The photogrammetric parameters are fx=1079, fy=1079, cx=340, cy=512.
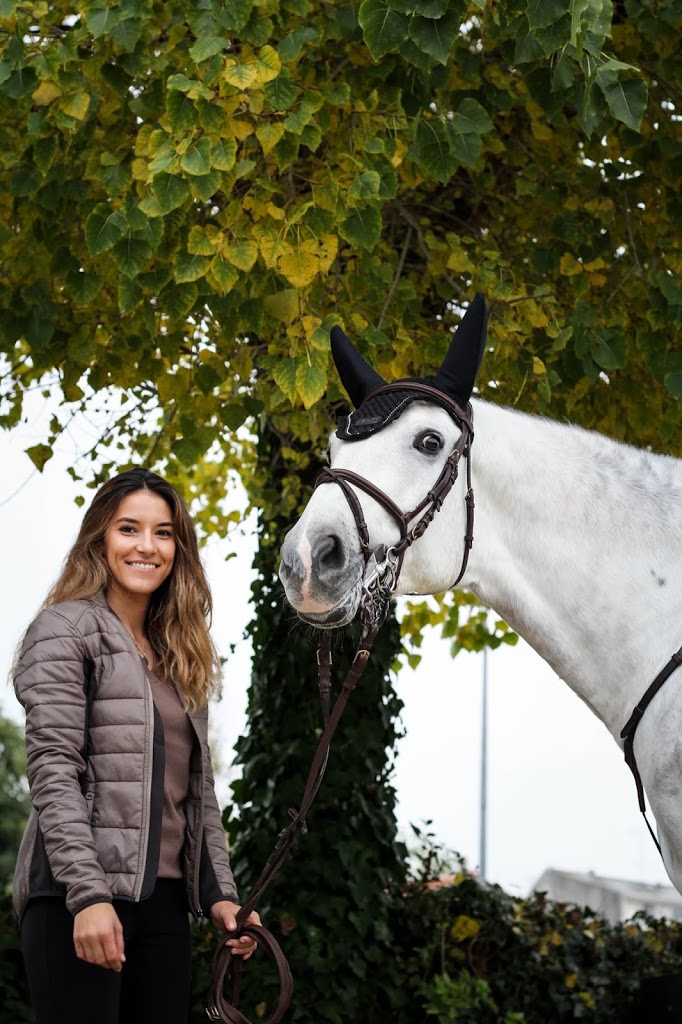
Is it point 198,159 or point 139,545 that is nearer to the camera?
point 139,545

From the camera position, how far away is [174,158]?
3168 millimetres

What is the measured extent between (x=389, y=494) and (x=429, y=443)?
0.17 metres

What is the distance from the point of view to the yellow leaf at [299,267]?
3451mm

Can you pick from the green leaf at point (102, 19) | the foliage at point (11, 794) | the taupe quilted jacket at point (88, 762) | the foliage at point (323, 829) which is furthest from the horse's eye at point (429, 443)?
the foliage at point (11, 794)

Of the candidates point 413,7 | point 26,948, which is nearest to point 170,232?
point 413,7

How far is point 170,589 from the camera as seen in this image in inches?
109

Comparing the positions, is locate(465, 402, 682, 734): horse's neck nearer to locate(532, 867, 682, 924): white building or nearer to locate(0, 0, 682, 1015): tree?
locate(0, 0, 682, 1015): tree

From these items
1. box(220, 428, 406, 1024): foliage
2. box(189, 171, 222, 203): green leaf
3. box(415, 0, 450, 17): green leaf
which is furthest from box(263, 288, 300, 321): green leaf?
box(220, 428, 406, 1024): foliage

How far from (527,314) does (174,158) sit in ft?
5.80

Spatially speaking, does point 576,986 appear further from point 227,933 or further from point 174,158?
point 174,158

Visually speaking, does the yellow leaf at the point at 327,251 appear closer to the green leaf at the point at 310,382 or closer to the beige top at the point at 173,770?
the green leaf at the point at 310,382

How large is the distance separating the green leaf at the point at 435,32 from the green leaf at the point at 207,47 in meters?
0.57

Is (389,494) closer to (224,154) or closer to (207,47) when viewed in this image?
(224,154)

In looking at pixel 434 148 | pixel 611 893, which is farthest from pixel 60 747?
pixel 611 893
